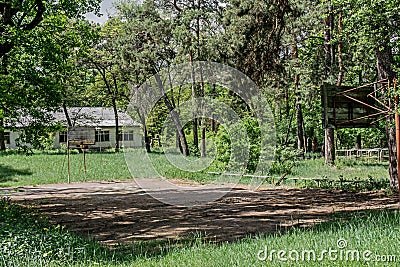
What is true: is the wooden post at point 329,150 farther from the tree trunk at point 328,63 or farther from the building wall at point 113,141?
the building wall at point 113,141

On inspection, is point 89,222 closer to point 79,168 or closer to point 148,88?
point 79,168

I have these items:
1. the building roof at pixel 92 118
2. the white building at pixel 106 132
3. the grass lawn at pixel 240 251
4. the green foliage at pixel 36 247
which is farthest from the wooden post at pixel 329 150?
the white building at pixel 106 132

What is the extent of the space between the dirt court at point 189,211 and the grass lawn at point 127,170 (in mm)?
3787

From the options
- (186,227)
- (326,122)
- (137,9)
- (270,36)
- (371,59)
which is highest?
(137,9)

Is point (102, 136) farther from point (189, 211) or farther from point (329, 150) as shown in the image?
point (189, 211)

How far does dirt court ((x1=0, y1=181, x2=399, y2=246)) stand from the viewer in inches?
382

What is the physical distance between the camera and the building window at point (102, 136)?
2035 inches

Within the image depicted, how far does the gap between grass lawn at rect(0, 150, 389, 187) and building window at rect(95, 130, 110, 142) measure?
67.3ft

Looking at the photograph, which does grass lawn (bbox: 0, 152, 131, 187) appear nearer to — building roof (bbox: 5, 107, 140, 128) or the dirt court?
building roof (bbox: 5, 107, 140, 128)

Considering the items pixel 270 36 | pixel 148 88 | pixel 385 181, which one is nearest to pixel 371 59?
pixel 385 181

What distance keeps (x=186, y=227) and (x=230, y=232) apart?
3.89 feet

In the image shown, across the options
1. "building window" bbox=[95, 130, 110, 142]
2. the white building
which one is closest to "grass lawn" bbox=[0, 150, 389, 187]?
the white building

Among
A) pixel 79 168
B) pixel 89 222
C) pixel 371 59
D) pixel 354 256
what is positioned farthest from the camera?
pixel 79 168

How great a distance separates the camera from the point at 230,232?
9.30 meters
